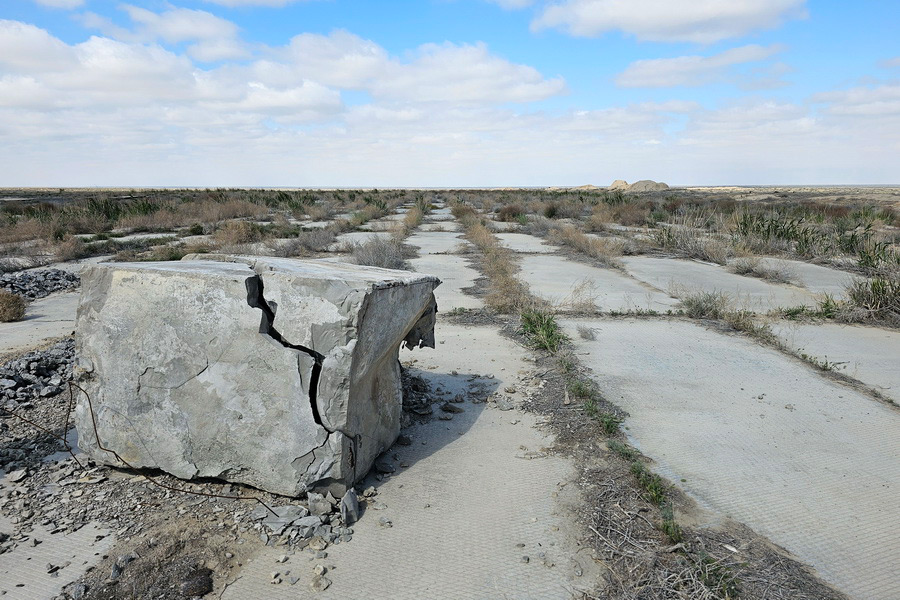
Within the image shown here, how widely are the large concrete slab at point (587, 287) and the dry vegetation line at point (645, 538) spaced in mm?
4134

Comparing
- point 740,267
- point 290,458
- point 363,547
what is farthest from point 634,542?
point 740,267

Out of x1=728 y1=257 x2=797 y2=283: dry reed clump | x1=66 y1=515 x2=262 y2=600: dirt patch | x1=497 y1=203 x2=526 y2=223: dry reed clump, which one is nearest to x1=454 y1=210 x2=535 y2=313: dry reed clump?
x1=728 y1=257 x2=797 y2=283: dry reed clump

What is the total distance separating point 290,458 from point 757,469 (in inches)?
120

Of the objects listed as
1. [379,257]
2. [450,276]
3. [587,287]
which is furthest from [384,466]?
[379,257]

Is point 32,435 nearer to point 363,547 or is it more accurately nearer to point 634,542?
point 363,547

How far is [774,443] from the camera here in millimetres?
4293

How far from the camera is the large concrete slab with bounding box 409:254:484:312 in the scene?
351 inches

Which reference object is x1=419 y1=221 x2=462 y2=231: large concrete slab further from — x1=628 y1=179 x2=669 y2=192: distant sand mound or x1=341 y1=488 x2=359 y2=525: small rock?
x1=628 y1=179 x2=669 y2=192: distant sand mound

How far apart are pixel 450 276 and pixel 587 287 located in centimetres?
268

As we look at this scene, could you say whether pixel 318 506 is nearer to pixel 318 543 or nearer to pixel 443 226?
pixel 318 543

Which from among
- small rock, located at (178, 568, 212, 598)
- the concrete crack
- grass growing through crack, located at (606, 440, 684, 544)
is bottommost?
small rock, located at (178, 568, 212, 598)

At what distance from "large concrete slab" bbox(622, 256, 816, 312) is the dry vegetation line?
470cm

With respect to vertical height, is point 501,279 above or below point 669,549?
above

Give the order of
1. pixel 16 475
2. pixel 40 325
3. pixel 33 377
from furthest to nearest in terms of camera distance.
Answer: pixel 40 325
pixel 33 377
pixel 16 475
